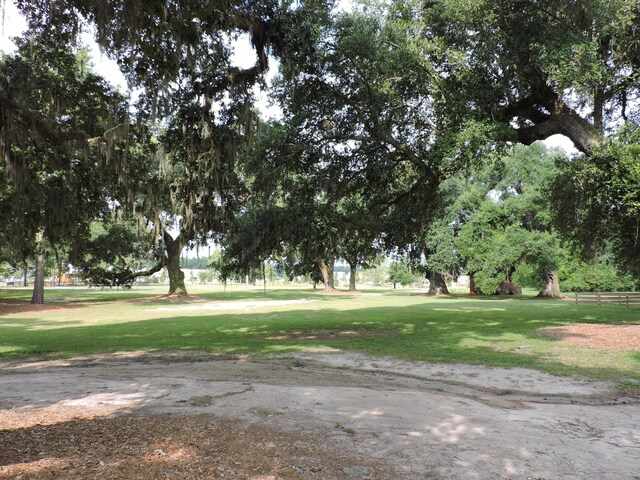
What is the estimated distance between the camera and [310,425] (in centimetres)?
503

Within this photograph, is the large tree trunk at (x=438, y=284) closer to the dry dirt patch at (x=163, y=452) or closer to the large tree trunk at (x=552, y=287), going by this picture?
the large tree trunk at (x=552, y=287)

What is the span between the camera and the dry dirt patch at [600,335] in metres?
11.5

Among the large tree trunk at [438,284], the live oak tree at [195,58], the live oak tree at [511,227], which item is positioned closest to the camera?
the live oak tree at [195,58]

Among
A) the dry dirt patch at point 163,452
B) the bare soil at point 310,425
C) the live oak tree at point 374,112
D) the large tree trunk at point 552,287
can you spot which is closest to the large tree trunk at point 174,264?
the live oak tree at point 374,112

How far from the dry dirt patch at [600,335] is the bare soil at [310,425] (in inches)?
183

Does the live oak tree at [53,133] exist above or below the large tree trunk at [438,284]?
above

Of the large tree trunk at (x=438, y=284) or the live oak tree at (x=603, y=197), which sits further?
the large tree trunk at (x=438, y=284)

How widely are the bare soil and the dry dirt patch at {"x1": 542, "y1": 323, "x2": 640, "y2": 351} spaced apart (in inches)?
183

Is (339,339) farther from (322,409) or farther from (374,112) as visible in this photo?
(322,409)

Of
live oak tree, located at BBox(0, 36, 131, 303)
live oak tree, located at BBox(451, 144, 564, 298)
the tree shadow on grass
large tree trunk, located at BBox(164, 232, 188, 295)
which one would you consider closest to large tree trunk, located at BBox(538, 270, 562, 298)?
live oak tree, located at BBox(451, 144, 564, 298)

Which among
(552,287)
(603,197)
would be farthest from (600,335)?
(552,287)

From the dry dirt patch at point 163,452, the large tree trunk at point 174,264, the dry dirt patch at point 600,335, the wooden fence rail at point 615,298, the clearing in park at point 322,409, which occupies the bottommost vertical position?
the wooden fence rail at point 615,298

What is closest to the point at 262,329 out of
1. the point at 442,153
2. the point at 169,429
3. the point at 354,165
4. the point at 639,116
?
the point at 354,165

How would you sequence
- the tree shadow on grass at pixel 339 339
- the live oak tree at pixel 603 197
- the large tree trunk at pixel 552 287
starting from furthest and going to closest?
the large tree trunk at pixel 552 287, the live oak tree at pixel 603 197, the tree shadow on grass at pixel 339 339
